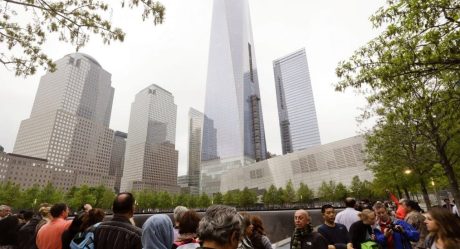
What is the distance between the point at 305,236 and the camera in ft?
14.2

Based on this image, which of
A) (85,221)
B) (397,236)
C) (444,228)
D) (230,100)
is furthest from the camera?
(230,100)

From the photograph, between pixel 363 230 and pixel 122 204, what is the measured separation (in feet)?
14.8

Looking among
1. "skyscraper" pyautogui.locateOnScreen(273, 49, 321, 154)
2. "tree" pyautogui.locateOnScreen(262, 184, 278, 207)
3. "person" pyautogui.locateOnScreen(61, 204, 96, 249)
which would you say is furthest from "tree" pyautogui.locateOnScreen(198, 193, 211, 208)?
"person" pyautogui.locateOnScreen(61, 204, 96, 249)

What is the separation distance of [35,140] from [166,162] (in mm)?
85262

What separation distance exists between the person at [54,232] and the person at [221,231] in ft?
14.4

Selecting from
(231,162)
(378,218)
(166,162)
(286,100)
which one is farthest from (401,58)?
(166,162)

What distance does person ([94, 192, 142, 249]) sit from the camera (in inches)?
128

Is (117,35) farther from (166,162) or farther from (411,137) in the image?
(166,162)

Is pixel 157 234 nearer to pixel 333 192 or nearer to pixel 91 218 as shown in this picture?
pixel 91 218

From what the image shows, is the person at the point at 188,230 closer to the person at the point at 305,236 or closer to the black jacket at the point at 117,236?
the black jacket at the point at 117,236

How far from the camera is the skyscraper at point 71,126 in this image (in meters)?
147

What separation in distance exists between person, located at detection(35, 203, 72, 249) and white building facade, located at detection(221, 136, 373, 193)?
232 ft

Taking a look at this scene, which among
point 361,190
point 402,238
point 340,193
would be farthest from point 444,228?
point 340,193

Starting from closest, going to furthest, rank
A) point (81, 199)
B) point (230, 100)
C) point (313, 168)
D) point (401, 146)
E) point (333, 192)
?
point (401, 146) < point (81, 199) < point (333, 192) < point (313, 168) < point (230, 100)
